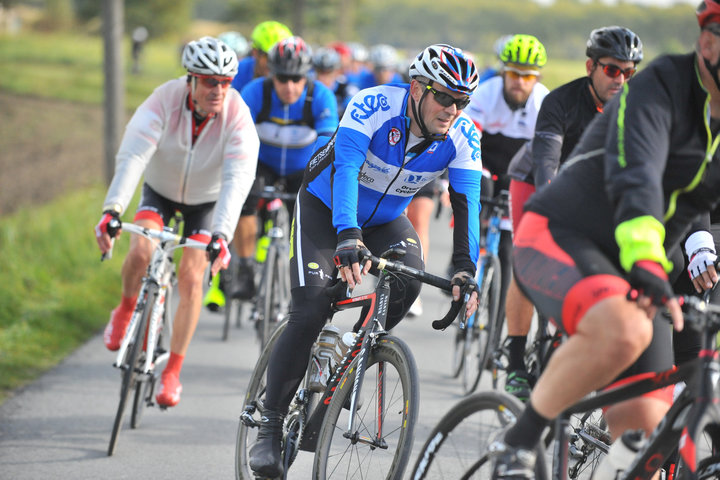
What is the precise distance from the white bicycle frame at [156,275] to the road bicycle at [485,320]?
233cm

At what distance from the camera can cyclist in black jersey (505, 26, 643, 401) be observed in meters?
5.49

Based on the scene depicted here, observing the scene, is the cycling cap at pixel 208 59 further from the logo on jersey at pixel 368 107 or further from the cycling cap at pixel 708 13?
the cycling cap at pixel 708 13

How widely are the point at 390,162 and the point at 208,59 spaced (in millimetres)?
1814

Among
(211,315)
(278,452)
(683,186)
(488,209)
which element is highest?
(683,186)

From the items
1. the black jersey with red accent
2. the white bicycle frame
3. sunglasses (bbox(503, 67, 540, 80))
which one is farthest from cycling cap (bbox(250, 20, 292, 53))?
the black jersey with red accent

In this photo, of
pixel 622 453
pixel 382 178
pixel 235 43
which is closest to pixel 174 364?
pixel 382 178

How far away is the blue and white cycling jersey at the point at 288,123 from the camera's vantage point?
8.19 m

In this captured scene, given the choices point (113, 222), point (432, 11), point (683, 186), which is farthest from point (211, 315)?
point (432, 11)

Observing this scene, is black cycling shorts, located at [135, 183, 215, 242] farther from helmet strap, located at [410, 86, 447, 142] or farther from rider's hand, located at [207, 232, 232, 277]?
helmet strap, located at [410, 86, 447, 142]

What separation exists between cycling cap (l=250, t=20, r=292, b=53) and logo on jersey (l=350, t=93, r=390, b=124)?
4.78 metres

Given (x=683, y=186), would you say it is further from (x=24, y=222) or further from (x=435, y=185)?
(x=24, y=222)

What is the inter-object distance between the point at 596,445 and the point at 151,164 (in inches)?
141

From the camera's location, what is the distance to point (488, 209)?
7770mm

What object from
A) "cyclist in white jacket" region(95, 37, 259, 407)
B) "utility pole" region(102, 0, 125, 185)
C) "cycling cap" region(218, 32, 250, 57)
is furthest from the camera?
"cycling cap" region(218, 32, 250, 57)
